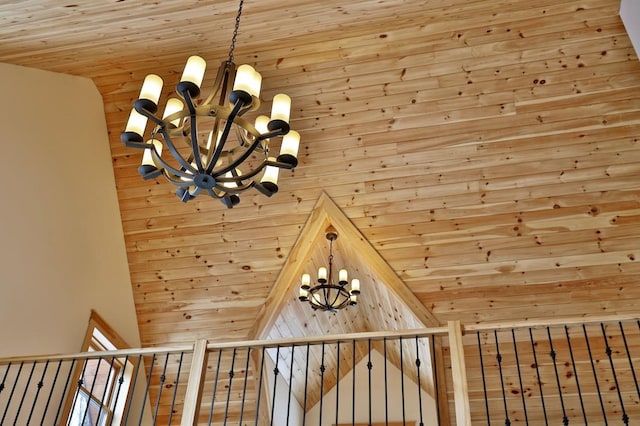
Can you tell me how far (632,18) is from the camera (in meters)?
3.63

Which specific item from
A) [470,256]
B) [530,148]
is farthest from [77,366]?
[530,148]

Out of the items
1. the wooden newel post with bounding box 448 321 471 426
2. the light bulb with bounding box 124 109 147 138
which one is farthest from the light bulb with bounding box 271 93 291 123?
the wooden newel post with bounding box 448 321 471 426

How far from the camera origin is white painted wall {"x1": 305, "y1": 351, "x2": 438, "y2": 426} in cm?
Result: 771

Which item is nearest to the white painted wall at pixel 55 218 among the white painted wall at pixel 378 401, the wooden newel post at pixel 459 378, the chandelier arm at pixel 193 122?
the chandelier arm at pixel 193 122

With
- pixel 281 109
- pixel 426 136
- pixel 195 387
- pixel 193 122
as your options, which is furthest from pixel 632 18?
pixel 195 387

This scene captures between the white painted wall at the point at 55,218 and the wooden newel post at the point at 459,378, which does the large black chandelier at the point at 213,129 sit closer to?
the wooden newel post at the point at 459,378

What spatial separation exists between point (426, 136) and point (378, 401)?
498 cm

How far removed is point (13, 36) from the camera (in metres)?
3.53

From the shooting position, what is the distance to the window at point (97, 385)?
4402mm

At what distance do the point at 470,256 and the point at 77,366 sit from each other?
3.47m

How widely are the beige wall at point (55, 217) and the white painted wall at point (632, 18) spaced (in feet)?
14.0

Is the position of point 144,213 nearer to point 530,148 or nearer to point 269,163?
point 269,163

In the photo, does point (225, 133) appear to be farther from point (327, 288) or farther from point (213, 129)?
point (327, 288)

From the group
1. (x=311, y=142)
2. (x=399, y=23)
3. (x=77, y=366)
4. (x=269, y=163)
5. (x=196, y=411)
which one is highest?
(x=399, y=23)
